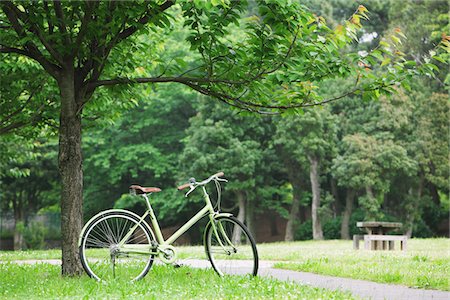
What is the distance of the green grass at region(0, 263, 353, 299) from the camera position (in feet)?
20.2

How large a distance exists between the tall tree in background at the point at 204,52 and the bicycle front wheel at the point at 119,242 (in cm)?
76

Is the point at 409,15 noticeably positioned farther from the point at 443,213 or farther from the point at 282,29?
the point at 282,29

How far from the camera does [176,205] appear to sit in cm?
3133

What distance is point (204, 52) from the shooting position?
321 inches

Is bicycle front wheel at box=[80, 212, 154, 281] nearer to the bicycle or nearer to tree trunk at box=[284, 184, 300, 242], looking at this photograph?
the bicycle

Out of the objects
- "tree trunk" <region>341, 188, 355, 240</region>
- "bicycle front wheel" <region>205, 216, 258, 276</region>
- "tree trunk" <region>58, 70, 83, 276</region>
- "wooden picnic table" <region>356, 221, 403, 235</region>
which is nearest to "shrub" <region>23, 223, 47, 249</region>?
"tree trunk" <region>341, 188, 355, 240</region>

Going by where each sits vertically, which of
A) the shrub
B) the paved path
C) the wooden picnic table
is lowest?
the shrub

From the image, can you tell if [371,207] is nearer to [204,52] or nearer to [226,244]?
[204,52]

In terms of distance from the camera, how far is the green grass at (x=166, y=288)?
6143 mm

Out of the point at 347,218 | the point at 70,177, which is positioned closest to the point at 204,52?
the point at 70,177

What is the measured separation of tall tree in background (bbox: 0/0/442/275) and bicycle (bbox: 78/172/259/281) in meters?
0.76

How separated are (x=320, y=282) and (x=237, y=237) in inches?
61.3

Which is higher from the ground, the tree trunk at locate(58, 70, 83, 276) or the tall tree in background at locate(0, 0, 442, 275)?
the tall tree in background at locate(0, 0, 442, 275)

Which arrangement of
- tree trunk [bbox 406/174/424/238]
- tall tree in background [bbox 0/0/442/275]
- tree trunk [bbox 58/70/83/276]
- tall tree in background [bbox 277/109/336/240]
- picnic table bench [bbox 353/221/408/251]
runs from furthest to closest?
tree trunk [bbox 406/174/424/238]
tall tree in background [bbox 277/109/336/240]
picnic table bench [bbox 353/221/408/251]
tree trunk [bbox 58/70/83/276]
tall tree in background [bbox 0/0/442/275]
